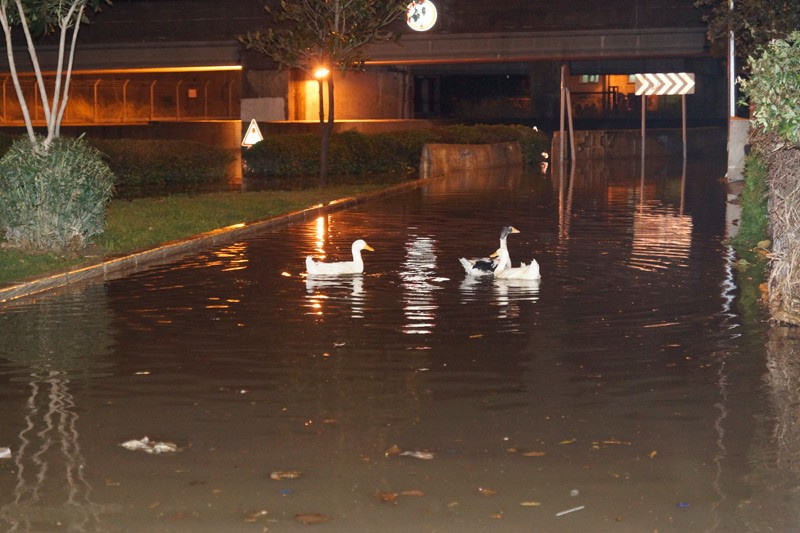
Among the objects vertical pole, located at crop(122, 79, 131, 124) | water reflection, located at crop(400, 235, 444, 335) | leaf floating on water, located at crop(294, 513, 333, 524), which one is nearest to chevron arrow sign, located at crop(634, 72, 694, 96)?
vertical pole, located at crop(122, 79, 131, 124)

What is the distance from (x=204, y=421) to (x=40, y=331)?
3.69 meters

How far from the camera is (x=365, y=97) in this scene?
173 feet

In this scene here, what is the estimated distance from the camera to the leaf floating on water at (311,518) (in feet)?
19.5

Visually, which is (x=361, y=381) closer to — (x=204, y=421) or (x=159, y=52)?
(x=204, y=421)

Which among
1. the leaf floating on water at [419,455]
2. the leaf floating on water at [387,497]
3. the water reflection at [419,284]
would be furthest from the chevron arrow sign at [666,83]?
the leaf floating on water at [387,497]

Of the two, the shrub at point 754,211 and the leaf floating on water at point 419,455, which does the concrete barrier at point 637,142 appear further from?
the leaf floating on water at point 419,455

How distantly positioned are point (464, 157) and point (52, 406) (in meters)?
31.2

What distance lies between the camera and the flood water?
6168mm

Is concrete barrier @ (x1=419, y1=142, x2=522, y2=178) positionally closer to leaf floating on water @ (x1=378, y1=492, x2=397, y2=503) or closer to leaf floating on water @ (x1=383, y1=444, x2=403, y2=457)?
leaf floating on water @ (x1=383, y1=444, x2=403, y2=457)

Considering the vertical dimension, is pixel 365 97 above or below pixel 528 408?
above

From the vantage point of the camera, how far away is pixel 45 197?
1548 cm

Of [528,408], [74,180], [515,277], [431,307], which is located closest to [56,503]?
[528,408]

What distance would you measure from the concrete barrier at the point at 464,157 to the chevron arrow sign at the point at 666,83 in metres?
5.71

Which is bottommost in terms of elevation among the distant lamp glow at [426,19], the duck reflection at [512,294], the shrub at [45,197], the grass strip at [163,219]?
the duck reflection at [512,294]
